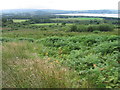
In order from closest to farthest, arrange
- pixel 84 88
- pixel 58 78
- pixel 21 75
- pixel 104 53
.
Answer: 1. pixel 84 88
2. pixel 58 78
3. pixel 21 75
4. pixel 104 53

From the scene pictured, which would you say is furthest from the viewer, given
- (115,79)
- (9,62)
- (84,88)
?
(9,62)

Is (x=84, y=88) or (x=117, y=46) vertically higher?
(x=117, y=46)

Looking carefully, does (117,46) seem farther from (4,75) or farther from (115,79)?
(4,75)

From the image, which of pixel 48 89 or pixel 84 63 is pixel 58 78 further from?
pixel 84 63

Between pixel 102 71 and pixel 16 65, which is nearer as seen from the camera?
pixel 102 71

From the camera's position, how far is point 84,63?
4219 millimetres

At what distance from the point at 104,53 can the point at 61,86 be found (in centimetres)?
302

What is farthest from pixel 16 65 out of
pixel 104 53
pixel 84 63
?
pixel 104 53

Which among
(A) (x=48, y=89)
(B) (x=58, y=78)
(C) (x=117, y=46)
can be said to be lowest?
(A) (x=48, y=89)

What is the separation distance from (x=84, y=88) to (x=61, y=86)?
1.40 ft

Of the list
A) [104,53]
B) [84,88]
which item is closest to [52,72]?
[84,88]

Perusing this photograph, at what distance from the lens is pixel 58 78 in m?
2.69

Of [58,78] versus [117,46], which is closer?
[58,78]

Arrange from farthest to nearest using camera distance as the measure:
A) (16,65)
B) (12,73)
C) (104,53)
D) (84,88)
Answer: (104,53)
(16,65)
(12,73)
(84,88)
